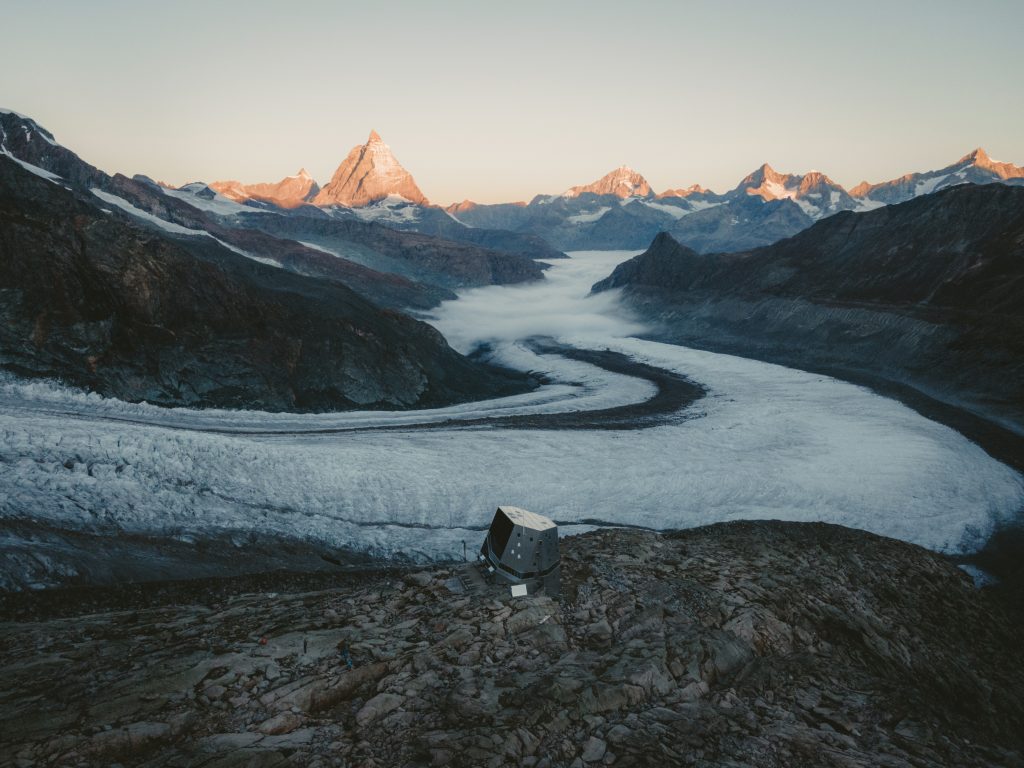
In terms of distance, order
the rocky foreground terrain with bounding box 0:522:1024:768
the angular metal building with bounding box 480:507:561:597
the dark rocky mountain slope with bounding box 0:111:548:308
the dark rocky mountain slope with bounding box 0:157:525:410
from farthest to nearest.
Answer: the dark rocky mountain slope with bounding box 0:111:548:308
the dark rocky mountain slope with bounding box 0:157:525:410
the angular metal building with bounding box 480:507:561:597
the rocky foreground terrain with bounding box 0:522:1024:768

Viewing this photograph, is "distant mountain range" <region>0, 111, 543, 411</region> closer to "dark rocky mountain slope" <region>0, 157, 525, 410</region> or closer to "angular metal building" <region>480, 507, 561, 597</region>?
"dark rocky mountain slope" <region>0, 157, 525, 410</region>

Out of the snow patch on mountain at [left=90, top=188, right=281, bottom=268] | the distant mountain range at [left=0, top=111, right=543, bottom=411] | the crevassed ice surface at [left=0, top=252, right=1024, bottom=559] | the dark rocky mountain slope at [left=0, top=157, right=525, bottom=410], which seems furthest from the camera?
the snow patch on mountain at [left=90, top=188, right=281, bottom=268]

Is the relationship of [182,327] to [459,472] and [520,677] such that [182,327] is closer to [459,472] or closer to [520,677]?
[459,472]

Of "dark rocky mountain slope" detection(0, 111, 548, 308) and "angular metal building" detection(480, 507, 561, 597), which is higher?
"dark rocky mountain slope" detection(0, 111, 548, 308)

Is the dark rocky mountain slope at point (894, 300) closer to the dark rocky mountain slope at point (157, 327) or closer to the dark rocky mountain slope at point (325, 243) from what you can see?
the dark rocky mountain slope at point (157, 327)

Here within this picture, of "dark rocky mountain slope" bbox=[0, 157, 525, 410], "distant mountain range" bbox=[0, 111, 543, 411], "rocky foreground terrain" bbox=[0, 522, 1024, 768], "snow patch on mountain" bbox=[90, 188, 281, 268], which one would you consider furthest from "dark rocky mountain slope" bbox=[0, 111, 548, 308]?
"rocky foreground terrain" bbox=[0, 522, 1024, 768]

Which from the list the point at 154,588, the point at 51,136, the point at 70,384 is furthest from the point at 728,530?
the point at 51,136

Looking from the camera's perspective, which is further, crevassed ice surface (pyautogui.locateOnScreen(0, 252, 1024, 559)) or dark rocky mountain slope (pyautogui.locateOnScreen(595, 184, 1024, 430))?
dark rocky mountain slope (pyautogui.locateOnScreen(595, 184, 1024, 430))
